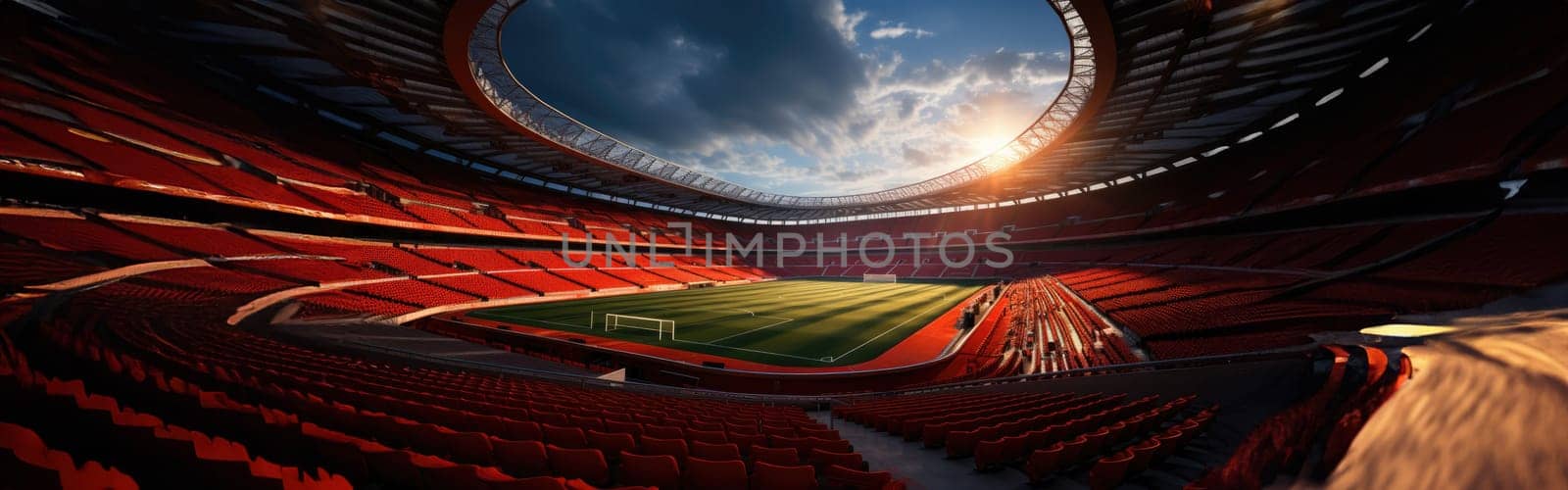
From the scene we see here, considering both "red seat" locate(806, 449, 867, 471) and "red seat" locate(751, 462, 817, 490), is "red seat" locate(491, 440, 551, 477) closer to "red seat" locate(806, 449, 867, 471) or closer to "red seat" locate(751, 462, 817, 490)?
"red seat" locate(751, 462, 817, 490)

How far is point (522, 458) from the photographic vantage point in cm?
344

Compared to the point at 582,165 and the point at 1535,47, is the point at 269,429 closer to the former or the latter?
the point at 1535,47

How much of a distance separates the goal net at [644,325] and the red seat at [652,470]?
48.6ft

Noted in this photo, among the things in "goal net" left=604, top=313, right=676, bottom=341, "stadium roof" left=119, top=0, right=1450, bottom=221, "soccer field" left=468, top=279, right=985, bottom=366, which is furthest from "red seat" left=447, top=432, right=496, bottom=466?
"goal net" left=604, top=313, right=676, bottom=341

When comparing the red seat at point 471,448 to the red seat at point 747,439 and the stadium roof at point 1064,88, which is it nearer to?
the red seat at point 747,439

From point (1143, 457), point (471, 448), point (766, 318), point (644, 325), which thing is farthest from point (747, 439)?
point (766, 318)

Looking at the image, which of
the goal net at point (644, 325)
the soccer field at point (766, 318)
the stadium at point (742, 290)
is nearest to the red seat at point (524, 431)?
the stadium at point (742, 290)

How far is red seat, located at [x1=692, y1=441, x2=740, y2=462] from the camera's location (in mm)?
3838

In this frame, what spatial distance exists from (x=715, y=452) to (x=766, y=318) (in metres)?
19.0

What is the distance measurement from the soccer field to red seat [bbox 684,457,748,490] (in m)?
11.6

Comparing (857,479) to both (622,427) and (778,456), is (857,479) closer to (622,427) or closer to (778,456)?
(778,456)

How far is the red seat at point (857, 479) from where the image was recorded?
10.9ft

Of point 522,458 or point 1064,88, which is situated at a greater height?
point 1064,88

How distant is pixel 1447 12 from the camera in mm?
14289
